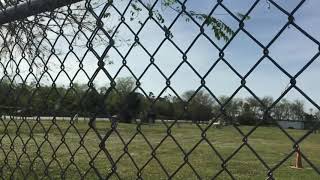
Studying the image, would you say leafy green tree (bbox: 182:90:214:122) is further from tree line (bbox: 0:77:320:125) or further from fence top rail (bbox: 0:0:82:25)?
fence top rail (bbox: 0:0:82:25)

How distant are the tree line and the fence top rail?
1.34 ft

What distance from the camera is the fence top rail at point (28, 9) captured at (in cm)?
318

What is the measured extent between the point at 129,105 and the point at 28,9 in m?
1.02

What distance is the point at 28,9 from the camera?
338 cm

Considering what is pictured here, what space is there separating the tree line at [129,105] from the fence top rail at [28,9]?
16.0 inches

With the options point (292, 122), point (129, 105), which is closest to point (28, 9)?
point (129, 105)

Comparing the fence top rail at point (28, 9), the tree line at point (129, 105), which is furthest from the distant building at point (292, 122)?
the fence top rail at point (28, 9)

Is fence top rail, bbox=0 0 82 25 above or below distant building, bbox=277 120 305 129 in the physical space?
above

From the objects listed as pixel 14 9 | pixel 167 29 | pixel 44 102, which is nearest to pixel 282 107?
pixel 167 29

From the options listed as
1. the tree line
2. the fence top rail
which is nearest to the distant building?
the tree line

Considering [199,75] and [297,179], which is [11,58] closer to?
[199,75]

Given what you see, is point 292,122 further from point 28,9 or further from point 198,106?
point 28,9

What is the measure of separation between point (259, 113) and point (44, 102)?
1732 mm

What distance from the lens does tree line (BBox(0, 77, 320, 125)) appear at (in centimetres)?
220
